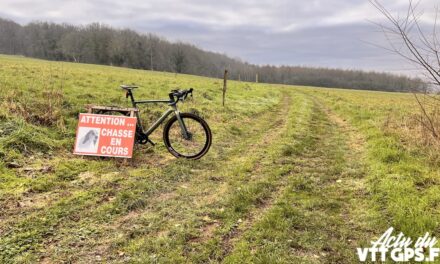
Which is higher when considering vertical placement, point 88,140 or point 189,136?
point 189,136

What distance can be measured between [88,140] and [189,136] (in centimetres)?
231

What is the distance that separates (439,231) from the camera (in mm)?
4676

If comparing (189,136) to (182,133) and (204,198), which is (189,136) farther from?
(204,198)

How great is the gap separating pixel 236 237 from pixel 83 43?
12360cm

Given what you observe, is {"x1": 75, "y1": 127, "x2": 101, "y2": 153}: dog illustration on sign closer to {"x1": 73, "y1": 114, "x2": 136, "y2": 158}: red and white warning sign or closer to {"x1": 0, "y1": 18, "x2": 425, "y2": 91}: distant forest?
{"x1": 73, "y1": 114, "x2": 136, "y2": 158}: red and white warning sign

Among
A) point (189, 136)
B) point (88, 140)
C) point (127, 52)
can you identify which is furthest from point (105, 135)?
point (127, 52)

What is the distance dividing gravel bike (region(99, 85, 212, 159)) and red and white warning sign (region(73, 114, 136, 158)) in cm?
37

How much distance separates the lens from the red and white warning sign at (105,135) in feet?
26.3

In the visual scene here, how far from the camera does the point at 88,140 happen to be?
8.12 m

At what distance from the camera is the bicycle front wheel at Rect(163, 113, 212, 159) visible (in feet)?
27.3

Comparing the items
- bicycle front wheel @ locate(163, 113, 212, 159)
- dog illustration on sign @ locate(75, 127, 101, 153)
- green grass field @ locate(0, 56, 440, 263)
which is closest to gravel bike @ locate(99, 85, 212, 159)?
bicycle front wheel @ locate(163, 113, 212, 159)

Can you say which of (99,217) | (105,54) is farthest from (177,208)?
(105,54)

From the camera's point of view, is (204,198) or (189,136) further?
(189,136)


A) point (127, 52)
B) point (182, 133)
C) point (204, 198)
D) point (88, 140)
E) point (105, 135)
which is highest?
point (127, 52)
